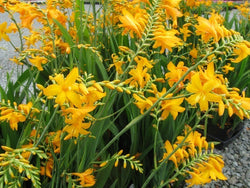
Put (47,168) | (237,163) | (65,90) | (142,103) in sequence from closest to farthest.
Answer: (65,90) < (142,103) < (47,168) < (237,163)

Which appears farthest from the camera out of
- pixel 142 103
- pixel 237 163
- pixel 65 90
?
pixel 237 163

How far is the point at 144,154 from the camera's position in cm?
143

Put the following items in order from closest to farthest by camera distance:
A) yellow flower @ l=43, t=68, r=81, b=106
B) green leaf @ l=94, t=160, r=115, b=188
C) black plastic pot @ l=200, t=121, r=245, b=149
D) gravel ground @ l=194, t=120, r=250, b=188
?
yellow flower @ l=43, t=68, r=81, b=106, green leaf @ l=94, t=160, r=115, b=188, gravel ground @ l=194, t=120, r=250, b=188, black plastic pot @ l=200, t=121, r=245, b=149

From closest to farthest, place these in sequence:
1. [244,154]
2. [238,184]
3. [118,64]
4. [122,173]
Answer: [118,64]
[122,173]
[238,184]
[244,154]

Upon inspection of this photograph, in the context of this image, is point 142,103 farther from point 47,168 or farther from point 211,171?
point 47,168

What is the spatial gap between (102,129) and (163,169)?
0.36 m

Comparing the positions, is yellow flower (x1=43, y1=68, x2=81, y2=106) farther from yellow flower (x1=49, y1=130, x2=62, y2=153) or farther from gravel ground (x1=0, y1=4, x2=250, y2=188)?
gravel ground (x1=0, y1=4, x2=250, y2=188)

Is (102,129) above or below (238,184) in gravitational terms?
above

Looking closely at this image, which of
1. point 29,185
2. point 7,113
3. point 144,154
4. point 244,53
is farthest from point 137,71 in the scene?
point 29,185

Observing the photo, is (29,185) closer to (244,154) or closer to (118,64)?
(118,64)

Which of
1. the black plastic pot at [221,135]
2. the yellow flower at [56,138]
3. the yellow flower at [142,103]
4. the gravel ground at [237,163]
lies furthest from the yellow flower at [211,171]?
the black plastic pot at [221,135]

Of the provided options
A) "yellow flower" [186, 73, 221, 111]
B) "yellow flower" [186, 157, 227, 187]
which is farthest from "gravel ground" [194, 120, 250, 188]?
"yellow flower" [186, 73, 221, 111]

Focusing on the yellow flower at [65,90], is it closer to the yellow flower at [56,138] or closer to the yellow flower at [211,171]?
the yellow flower at [56,138]

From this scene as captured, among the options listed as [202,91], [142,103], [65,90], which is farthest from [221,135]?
[65,90]
